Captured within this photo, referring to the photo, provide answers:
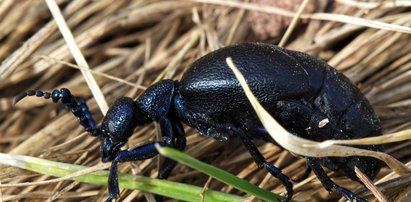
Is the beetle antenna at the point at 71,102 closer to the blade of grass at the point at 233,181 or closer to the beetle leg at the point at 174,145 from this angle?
the beetle leg at the point at 174,145

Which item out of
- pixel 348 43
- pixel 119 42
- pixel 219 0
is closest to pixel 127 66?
pixel 119 42

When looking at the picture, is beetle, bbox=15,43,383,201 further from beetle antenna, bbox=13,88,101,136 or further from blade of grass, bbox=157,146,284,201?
blade of grass, bbox=157,146,284,201

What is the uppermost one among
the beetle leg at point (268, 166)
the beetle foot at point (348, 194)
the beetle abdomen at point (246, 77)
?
the beetle abdomen at point (246, 77)

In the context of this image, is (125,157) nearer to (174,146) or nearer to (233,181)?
(174,146)

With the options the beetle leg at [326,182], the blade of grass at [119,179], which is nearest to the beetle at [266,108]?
the beetle leg at [326,182]

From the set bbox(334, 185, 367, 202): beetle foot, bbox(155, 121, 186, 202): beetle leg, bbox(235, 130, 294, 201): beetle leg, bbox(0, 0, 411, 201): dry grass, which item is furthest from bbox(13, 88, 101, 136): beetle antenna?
bbox(334, 185, 367, 202): beetle foot

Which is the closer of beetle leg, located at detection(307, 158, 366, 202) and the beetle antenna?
beetle leg, located at detection(307, 158, 366, 202)
